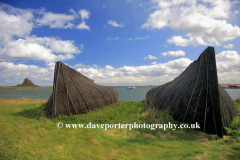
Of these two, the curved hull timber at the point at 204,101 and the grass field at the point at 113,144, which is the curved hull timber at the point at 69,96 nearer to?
the grass field at the point at 113,144

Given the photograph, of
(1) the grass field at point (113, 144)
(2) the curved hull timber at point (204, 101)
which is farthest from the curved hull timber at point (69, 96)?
(2) the curved hull timber at point (204, 101)

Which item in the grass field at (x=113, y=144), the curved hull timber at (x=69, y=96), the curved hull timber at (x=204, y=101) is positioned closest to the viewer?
the grass field at (x=113, y=144)

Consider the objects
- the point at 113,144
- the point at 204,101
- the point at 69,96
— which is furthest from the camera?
the point at 69,96

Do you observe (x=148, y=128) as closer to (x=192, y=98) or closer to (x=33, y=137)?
(x=192, y=98)

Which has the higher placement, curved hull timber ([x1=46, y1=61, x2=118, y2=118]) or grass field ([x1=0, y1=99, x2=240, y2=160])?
curved hull timber ([x1=46, y1=61, x2=118, y2=118])

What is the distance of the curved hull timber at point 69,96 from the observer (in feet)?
30.2

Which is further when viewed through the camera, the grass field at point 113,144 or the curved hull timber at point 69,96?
the curved hull timber at point 69,96

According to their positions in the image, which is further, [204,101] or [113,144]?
[204,101]

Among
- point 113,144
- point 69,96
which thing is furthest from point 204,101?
point 69,96

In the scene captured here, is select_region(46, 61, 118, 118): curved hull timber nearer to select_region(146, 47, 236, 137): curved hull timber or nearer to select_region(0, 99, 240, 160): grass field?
select_region(0, 99, 240, 160): grass field

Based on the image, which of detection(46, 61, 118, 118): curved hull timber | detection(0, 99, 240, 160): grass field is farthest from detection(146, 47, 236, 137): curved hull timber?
detection(46, 61, 118, 118): curved hull timber

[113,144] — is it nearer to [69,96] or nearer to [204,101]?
[204,101]

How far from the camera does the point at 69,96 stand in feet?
31.5

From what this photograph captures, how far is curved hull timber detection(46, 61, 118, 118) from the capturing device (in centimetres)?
920
